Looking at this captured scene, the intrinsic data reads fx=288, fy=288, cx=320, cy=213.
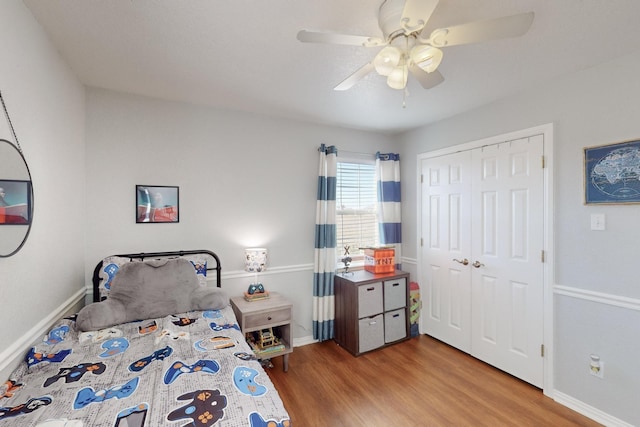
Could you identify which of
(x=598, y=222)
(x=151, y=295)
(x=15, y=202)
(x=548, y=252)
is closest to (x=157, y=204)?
(x=151, y=295)

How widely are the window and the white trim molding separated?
6.55 ft

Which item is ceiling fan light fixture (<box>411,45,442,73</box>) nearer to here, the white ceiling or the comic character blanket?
the white ceiling

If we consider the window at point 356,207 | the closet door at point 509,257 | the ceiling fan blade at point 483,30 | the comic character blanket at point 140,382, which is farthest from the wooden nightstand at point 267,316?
the ceiling fan blade at point 483,30

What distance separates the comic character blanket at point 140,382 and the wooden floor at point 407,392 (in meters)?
0.99

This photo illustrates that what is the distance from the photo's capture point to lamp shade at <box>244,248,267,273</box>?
2.79m

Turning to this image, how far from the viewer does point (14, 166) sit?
4.47ft

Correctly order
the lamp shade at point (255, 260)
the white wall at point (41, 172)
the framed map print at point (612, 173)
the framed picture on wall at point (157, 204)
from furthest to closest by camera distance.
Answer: the lamp shade at point (255, 260) < the framed picture on wall at point (157, 204) < the framed map print at point (612, 173) < the white wall at point (41, 172)

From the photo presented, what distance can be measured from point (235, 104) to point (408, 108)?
5.67 feet

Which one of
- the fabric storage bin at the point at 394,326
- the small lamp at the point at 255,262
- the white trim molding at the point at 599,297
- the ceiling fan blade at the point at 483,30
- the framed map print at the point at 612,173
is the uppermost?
the ceiling fan blade at the point at 483,30

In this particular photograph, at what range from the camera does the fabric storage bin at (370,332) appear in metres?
3.06

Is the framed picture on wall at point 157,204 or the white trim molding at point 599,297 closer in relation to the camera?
the white trim molding at point 599,297

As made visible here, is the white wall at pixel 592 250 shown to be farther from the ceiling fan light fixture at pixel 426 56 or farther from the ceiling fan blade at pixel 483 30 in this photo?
the ceiling fan light fixture at pixel 426 56

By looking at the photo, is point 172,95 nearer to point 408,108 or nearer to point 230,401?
point 408,108

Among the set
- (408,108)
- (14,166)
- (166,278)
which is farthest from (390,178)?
(14,166)
